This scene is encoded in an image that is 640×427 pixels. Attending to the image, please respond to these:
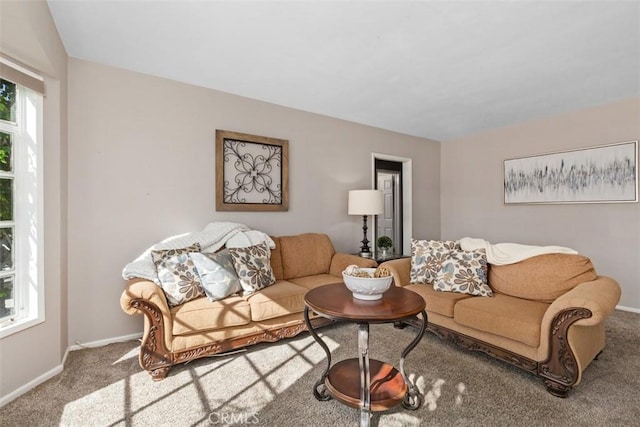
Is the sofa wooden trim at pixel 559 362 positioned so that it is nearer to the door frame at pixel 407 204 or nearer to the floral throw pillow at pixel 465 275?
the floral throw pillow at pixel 465 275

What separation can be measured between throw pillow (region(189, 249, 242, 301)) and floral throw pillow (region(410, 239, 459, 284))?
5.53 ft

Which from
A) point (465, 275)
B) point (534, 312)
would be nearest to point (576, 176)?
point (465, 275)

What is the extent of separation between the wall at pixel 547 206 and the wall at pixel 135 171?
2879 mm

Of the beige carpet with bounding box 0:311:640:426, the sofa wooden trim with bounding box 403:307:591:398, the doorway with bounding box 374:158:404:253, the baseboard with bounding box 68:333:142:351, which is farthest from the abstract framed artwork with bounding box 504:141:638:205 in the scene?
the baseboard with bounding box 68:333:142:351

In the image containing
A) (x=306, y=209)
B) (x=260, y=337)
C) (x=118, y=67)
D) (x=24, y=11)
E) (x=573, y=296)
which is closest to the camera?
(x=24, y=11)

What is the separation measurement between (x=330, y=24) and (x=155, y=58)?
1.51 m

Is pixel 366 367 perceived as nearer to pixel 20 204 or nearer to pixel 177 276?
pixel 177 276

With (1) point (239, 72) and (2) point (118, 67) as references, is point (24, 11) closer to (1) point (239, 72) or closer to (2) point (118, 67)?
(2) point (118, 67)

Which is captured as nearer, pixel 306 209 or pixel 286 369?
pixel 286 369

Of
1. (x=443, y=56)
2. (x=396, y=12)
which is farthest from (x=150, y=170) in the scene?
(x=443, y=56)

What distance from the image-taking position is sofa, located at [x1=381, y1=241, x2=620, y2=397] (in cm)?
184

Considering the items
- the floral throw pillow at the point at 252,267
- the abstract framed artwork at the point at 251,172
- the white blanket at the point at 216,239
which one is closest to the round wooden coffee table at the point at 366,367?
the floral throw pillow at the point at 252,267

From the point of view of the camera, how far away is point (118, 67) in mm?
2660

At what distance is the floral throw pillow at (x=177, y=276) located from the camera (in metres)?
2.23
